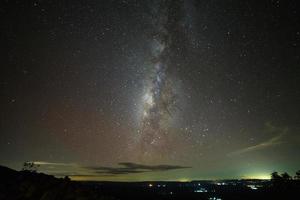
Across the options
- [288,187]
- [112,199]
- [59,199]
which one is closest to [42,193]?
[59,199]

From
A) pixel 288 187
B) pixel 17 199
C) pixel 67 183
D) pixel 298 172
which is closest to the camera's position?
pixel 17 199

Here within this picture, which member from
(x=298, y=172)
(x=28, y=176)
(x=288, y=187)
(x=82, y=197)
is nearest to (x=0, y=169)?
(x=28, y=176)

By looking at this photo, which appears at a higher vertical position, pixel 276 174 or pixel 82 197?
pixel 276 174

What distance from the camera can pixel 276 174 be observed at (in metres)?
146

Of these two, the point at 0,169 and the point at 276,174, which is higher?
the point at 276,174

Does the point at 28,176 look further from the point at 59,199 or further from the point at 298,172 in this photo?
the point at 298,172

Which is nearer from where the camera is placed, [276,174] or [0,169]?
[0,169]

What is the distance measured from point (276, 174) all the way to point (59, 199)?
517 ft

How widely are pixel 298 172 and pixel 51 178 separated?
154 meters

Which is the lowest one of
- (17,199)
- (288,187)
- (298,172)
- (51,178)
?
(17,199)

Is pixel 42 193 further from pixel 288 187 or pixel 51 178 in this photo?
pixel 288 187

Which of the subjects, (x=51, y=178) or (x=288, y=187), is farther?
(x=288, y=187)

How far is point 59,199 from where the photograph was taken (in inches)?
304

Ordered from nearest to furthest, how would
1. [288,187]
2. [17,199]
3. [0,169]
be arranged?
[17,199] → [0,169] → [288,187]
